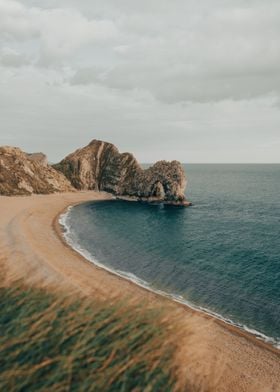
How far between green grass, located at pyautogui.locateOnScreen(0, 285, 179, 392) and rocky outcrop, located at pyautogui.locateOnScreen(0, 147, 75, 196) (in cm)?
10611

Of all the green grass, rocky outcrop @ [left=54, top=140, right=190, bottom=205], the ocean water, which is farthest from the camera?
rocky outcrop @ [left=54, top=140, right=190, bottom=205]

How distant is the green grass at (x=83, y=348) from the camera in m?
8.94

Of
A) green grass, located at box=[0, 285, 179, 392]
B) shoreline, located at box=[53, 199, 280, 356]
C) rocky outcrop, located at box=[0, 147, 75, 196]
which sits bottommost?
shoreline, located at box=[53, 199, 280, 356]

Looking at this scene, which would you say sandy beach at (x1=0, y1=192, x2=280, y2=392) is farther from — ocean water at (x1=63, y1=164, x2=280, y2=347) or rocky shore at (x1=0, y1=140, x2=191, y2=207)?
rocky shore at (x1=0, y1=140, x2=191, y2=207)

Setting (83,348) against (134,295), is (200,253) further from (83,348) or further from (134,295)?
(83,348)

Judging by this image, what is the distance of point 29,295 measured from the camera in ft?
41.6

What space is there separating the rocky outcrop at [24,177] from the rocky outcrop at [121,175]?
10.9 m

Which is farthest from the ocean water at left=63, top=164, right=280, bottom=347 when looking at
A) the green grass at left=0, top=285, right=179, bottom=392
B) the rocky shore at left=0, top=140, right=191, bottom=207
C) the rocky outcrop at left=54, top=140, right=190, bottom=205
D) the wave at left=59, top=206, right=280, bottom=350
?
the green grass at left=0, top=285, right=179, bottom=392

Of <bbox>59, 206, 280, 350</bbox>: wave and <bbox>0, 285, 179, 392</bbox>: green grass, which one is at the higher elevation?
<bbox>0, 285, 179, 392</bbox>: green grass

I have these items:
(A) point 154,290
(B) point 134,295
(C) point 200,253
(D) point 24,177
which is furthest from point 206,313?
(D) point 24,177

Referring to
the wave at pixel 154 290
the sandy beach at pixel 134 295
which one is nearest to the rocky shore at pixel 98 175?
the sandy beach at pixel 134 295

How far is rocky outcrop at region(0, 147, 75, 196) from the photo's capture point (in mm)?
114438

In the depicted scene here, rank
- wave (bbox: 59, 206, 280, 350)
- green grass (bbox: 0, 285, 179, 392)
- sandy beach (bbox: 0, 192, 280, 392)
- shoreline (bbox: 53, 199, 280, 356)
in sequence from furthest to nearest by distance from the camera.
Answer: wave (bbox: 59, 206, 280, 350) < shoreline (bbox: 53, 199, 280, 356) < sandy beach (bbox: 0, 192, 280, 392) < green grass (bbox: 0, 285, 179, 392)

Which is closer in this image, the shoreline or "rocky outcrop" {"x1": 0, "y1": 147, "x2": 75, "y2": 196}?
the shoreline
